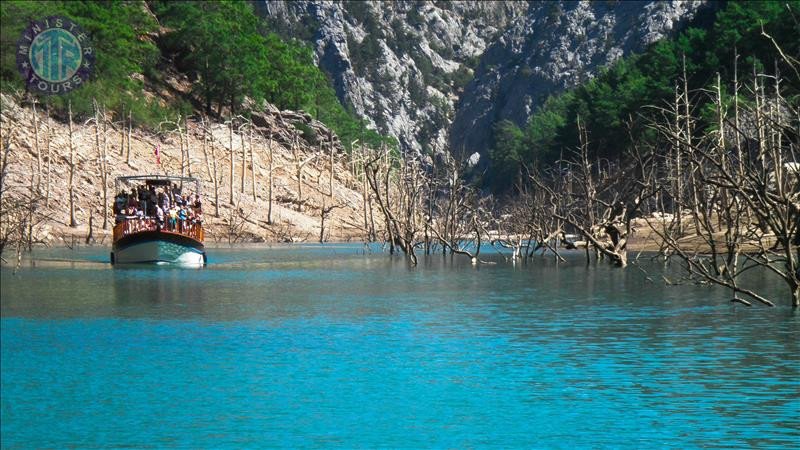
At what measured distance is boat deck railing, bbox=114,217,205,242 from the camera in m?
61.8

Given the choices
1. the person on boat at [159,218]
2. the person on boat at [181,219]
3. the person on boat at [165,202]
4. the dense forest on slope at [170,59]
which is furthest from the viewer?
the dense forest on slope at [170,59]

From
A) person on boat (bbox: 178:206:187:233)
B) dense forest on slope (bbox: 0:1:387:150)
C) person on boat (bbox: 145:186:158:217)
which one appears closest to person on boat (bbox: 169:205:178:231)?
person on boat (bbox: 178:206:187:233)

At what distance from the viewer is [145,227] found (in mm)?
62500

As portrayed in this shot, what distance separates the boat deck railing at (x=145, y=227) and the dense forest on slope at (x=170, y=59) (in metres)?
41.8

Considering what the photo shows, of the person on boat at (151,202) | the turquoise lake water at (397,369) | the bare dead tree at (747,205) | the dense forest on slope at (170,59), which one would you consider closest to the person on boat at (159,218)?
the person on boat at (151,202)

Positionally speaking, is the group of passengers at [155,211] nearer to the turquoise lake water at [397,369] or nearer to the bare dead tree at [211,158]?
the turquoise lake water at [397,369]

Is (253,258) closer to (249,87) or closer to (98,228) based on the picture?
(98,228)

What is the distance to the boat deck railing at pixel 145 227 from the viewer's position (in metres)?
61.8

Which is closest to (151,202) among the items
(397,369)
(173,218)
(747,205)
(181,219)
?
(173,218)

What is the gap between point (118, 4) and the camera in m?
128

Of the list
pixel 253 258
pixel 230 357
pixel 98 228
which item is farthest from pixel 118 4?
pixel 230 357

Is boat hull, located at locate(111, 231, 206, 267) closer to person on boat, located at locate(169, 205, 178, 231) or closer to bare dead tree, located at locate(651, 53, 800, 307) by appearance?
person on boat, located at locate(169, 205, 178, 231)

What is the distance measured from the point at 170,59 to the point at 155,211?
8173 centimetres

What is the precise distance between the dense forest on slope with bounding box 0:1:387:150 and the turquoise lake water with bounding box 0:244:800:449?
65694 mm
